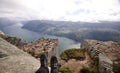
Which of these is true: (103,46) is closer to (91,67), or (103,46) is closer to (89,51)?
(89,51)

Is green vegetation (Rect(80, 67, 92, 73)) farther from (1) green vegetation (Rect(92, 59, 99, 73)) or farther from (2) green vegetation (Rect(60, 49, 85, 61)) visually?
(2) green vegetation (Rect(60, 49, 85, 61))

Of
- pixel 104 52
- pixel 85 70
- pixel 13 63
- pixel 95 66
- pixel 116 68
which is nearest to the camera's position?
pixel 13 63

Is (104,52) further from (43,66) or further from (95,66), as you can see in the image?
(43,66)

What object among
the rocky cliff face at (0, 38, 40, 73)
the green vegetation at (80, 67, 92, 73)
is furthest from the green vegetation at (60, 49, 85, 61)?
the rocky cliff face at (0, 38, 40, 73)

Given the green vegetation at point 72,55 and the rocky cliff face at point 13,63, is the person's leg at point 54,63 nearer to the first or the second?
the rocky cliff face at point 13,63

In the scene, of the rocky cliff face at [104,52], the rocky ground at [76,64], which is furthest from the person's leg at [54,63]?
the rocky ground at [76,64]

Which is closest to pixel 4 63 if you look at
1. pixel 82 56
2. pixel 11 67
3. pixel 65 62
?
pixel 11 67

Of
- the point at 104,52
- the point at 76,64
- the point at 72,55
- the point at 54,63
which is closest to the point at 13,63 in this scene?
the point at 54,63

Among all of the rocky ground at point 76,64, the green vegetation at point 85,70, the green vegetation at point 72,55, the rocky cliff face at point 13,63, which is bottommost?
the green vegetation at point 85,70
